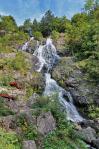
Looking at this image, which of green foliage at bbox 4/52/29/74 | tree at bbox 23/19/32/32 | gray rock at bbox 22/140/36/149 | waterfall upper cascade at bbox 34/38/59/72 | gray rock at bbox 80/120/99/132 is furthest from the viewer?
tree at bbox 23/19/32/32

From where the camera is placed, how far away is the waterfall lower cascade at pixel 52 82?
27.9 m

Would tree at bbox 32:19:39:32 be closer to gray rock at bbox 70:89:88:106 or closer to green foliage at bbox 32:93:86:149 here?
gray rock at bbox 70:89:88:106

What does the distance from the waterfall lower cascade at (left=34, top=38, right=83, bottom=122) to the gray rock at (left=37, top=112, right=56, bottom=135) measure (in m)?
7.59

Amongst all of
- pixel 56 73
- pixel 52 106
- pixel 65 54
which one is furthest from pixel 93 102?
pixel 52 106

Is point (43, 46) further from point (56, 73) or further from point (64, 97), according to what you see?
point (64, 97)

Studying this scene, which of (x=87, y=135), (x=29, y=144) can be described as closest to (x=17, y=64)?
(x=87, y=135)

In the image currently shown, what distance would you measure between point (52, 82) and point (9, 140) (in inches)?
585

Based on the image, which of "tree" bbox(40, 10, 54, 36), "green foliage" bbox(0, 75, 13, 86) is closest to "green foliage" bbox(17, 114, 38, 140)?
"green foliage" bbox(0, 75, 13, 86)

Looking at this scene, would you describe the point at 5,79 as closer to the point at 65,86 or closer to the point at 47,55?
the point at 65,86

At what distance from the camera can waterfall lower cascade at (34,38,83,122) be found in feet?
91.4

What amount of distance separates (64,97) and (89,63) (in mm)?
4505

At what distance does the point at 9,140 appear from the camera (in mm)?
16328

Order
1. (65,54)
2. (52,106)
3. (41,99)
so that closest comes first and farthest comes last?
1. (52,106)
2. (41,99)
3. (65,54)

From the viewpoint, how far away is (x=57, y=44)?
36875 millimetres
